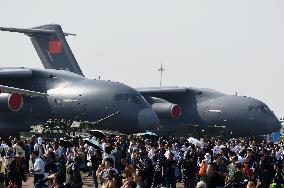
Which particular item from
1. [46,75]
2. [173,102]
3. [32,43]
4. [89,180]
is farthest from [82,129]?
[32,43]

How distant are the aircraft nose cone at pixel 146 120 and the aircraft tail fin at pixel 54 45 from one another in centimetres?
Result: 1341

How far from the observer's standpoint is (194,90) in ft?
152

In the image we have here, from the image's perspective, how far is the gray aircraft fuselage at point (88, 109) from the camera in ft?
119

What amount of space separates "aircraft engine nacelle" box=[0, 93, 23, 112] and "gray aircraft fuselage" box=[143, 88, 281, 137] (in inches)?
504

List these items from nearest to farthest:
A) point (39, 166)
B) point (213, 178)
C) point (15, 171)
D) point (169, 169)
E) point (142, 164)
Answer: point (213, 178) → point (15, 171) → point (39, 166) → point (142, 164) → point (169, 169)

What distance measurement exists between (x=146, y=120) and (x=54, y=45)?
50.4ft

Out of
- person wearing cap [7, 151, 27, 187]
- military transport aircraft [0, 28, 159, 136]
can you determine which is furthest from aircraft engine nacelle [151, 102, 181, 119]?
person wearing cap [7, 151, 27, 187]

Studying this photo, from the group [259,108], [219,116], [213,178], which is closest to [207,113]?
[219,116]

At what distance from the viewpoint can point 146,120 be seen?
36375mm

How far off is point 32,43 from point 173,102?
11.9 m

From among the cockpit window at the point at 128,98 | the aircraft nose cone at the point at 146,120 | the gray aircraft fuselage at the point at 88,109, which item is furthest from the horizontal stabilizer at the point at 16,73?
the aircraft nose cone at the point at 146,120

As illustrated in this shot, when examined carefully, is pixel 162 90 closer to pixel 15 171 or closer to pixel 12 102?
pixel 12 102

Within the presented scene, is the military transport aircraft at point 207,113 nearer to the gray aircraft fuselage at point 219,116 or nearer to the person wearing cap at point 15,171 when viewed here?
the gray aircraft fuselage at point 219,116

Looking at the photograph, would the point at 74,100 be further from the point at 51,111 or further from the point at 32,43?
the point at 32,43
